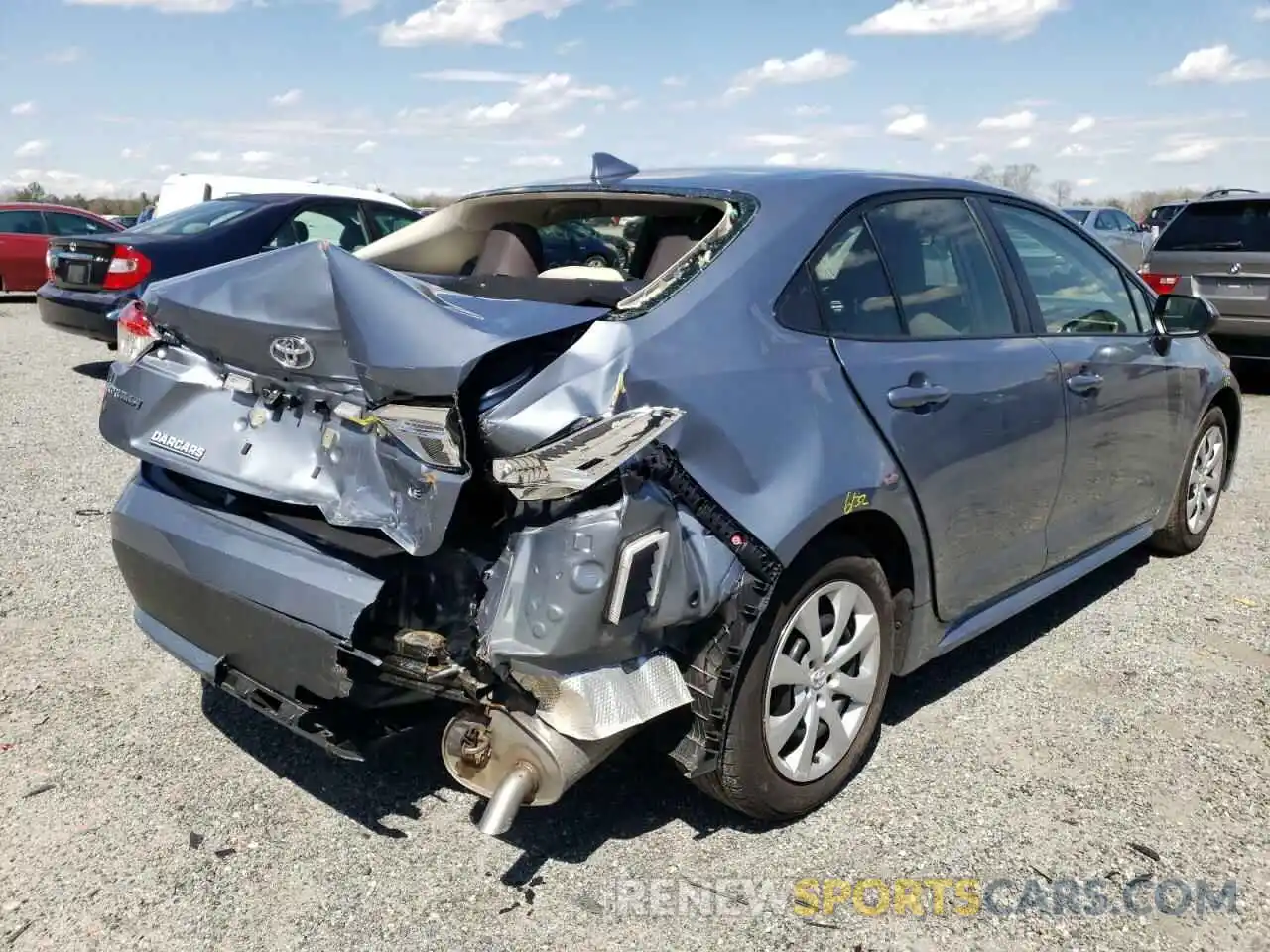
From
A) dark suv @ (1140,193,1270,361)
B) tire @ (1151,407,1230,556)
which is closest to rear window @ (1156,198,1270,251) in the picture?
dark suv @ (1140,193,1270,361)

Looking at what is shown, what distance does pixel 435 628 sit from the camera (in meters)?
2.57

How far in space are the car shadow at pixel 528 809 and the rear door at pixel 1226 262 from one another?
7.15 metres

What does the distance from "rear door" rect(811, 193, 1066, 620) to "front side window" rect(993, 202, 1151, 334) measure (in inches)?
8.3

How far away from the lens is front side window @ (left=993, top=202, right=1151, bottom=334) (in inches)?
152

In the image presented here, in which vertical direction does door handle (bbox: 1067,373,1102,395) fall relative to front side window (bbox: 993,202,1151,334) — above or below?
below

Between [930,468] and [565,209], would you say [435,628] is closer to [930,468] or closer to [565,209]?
[930,468]

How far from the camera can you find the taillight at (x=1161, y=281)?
31.6ft

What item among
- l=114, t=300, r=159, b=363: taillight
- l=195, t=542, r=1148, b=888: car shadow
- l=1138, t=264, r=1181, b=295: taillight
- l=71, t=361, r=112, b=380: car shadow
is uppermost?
l=114, t=300, r=159, b=363: taillight

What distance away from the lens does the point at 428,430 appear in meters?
2.39

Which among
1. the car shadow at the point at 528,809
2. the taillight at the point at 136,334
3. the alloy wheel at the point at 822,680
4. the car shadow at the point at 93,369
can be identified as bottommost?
the car shadow at the point at 93,369

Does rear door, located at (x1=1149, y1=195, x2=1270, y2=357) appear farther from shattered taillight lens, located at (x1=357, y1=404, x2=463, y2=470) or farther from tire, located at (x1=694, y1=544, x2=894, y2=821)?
shattered taillight lens, located at (x1=357, y1=404, x2=463, y2=470)

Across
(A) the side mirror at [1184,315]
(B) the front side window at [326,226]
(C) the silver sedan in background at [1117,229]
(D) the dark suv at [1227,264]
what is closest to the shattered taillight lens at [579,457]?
(A) the side mirror at [1184,315]

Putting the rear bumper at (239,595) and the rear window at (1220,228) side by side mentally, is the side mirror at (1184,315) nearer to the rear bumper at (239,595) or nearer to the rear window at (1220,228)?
the rear bumper at (239,595)

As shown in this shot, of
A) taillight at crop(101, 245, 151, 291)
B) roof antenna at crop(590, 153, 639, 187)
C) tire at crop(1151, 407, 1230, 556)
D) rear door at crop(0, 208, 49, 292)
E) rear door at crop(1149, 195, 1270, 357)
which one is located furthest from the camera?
rear door at crop(0, 208, 49, 292)
